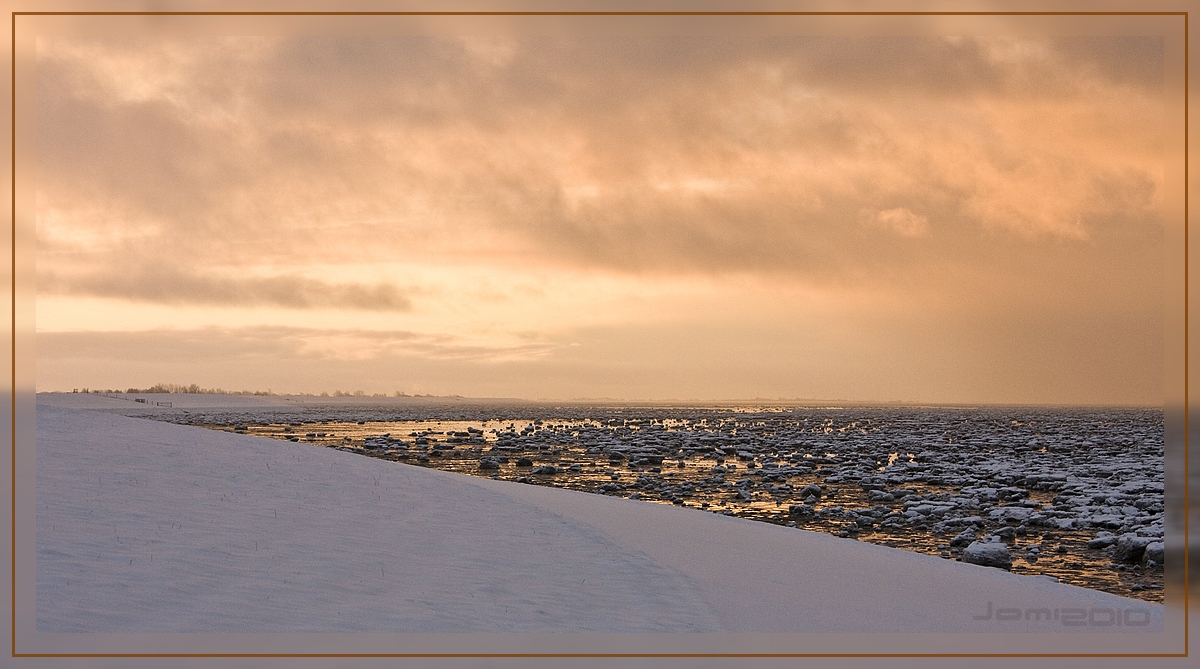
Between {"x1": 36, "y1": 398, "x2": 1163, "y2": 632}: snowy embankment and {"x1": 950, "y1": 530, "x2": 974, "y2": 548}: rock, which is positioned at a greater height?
{"x1": 36, "y1": 398, "x2": 1163, "y2": 632}: snowy embankment

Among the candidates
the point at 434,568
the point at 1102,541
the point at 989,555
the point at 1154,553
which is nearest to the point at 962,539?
the point at 989,555

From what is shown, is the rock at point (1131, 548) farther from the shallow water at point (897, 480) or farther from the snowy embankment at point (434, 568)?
the snowy embankment at point (434, 568)

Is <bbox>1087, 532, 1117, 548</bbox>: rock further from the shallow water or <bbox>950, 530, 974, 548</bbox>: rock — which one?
<bbox>950, 530, 974, 548</bbox>: rock

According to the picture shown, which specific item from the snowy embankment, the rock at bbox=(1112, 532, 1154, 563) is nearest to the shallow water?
the rock at bbox=(1112, 532, 1154, 563)

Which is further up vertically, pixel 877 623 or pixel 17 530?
pixel 17 530

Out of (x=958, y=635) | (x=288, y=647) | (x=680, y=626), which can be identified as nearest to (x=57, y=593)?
(x=288, y=647)

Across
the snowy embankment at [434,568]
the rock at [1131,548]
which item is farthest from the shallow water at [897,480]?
the snowy embankment at [434,568]

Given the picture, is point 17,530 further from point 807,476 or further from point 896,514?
point 807,476
